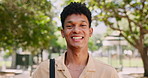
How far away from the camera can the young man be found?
6.16 feet

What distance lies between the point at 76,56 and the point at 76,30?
18 centimetres

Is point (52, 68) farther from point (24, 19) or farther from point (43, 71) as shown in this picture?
point (24, 19)

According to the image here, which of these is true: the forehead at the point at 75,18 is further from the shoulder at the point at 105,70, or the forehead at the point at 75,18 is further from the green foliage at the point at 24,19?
the green foliage at the point at 24,19

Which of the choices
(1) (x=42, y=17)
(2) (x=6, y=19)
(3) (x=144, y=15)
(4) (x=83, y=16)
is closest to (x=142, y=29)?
(3) (x=144, y=15)

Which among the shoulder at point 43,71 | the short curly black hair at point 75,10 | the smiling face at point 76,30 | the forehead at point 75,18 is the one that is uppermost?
the short curly black hair at point 75,10

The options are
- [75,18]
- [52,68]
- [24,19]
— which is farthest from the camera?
[24,19]

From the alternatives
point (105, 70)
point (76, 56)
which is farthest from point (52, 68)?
point (105, 70)

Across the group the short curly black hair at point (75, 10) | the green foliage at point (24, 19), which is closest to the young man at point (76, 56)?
the short curly black hair at point (75, 10)

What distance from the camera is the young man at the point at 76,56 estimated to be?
1.88 meters

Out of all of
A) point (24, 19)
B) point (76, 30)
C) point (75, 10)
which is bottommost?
point (76, 30)

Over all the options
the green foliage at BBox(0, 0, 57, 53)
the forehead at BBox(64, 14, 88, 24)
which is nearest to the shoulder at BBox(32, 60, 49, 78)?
the forehead at BBox(64, 14, 88, 24)

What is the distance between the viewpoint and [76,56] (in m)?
1.98

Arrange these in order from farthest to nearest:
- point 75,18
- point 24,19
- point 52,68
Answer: point 24,19, point 75,18, point 52,68

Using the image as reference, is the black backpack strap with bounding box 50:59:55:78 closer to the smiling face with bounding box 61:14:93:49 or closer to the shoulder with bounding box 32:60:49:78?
the shoulder with bounding box 32:60:49:78
